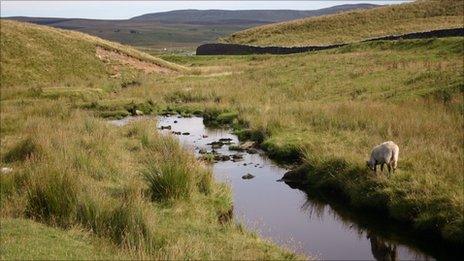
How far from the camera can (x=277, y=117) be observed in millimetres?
21203

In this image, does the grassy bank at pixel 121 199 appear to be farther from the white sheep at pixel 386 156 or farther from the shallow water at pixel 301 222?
the white sheep at pixel 386 156

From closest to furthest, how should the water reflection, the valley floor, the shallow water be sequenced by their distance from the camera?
the valley floor
the water reflection
the shallow water

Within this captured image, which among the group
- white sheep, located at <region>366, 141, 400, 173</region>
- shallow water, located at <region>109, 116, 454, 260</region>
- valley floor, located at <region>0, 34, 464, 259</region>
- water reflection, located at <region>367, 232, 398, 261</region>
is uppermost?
white sheep, located at <region>366, 141, 400, 173</region>

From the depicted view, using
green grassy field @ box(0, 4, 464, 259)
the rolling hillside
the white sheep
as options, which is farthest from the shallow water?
the rolling hillside

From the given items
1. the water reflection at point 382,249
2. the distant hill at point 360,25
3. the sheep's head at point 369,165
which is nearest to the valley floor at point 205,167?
the sheep's head at point 369,165

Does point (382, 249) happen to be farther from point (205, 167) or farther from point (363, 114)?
point (363, 114)

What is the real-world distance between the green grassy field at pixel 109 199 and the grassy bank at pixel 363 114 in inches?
133

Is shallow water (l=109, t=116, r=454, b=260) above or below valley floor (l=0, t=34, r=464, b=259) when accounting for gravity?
below

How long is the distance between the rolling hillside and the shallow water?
999 inches

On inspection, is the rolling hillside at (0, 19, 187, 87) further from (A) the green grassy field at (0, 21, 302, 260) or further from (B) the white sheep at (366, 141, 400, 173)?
(B) the white sheep at (366, 141, 400, 173)

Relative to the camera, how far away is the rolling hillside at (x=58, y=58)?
39.0m

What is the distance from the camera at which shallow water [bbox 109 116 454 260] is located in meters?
10.5

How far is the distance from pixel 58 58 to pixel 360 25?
148 feet

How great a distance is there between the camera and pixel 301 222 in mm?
12148
